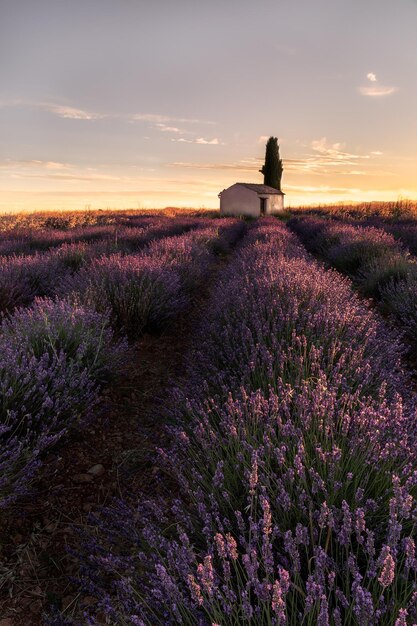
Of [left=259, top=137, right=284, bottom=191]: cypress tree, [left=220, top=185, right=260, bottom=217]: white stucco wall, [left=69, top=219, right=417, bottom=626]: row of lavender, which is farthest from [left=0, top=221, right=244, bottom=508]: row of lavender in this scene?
[left=259, top=137, right=284, bottom=191]: cypress tree

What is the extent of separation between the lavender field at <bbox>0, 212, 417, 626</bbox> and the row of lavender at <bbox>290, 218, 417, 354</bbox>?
0.42 feet

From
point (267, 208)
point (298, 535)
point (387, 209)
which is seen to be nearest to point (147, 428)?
point (298, 535)

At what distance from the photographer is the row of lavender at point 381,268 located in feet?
16.7

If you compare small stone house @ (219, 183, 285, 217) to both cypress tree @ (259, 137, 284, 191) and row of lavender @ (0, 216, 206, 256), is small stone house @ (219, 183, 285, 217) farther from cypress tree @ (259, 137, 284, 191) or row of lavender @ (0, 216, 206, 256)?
row of lavender @ (0, 216, 206, 256)

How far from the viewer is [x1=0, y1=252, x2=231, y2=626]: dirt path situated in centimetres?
186

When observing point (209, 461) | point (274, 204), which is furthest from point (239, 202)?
point (209, 461)

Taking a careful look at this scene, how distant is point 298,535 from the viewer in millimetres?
1132

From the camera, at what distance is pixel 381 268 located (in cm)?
710

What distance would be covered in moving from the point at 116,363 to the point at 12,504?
4.57ft

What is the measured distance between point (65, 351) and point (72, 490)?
1.16 m

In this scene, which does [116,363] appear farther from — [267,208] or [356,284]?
[267,208]

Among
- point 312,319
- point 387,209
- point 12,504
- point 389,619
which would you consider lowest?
point 12,504

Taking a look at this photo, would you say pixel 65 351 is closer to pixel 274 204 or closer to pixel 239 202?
pixel 239 202

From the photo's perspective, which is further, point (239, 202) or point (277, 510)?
point (239, 202)
